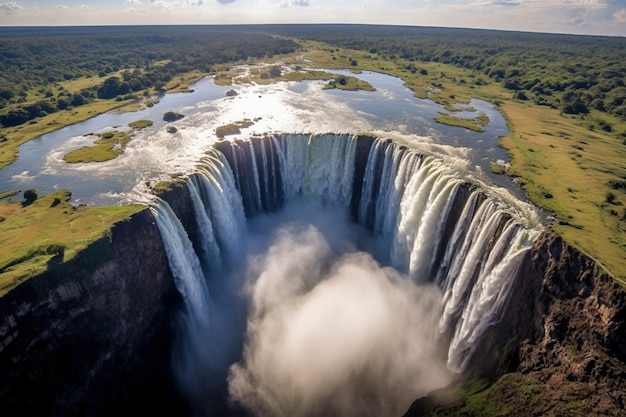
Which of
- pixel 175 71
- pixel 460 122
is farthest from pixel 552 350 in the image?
pixel 175 71

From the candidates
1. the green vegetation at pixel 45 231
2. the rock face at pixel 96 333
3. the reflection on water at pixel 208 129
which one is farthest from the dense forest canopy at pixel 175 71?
the rock face at pixel 96 333

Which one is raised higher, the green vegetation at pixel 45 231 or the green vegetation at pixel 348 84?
the green vegetation at pixel 45 231

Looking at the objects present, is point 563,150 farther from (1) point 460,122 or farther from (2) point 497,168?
(1) point 460,122

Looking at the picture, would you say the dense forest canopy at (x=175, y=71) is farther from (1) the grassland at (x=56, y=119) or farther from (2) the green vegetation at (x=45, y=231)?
(2) the green vegetation at (x=45, y=231)

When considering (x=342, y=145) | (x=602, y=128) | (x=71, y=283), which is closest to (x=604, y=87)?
(x=602, y=128)

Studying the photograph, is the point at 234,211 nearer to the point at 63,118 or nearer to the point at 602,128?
the point at 63,118
